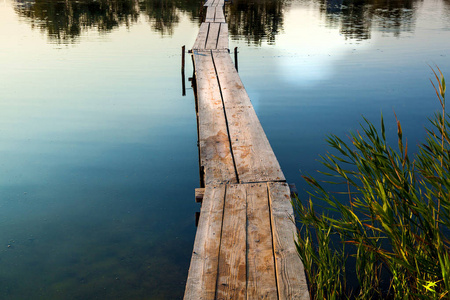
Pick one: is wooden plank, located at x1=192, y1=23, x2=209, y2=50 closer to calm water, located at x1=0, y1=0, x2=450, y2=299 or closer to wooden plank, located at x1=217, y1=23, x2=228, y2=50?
wooden plank, located at x1=217, y1=23, x2=228, y2=50

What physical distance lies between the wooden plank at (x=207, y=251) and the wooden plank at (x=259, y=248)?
0.22 meters

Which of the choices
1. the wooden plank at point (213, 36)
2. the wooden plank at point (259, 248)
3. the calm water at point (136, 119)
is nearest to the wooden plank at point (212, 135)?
the wooden plank at point (259, 248)

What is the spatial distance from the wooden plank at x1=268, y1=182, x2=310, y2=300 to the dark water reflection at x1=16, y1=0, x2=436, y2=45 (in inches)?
495

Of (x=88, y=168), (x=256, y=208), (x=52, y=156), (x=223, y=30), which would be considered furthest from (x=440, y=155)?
(x=223, y=30)

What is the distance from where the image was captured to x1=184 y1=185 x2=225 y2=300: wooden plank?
2.64 metres

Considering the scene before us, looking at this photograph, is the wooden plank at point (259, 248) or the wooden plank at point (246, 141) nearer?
the wooden plank at point (259, 248)

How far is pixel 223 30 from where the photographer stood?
13.0 metres

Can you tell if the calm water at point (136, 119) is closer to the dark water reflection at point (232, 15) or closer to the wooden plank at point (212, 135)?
the dark water reflection at point (232, 15)

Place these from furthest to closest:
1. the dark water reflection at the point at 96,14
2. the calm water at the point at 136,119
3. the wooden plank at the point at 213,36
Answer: the dark water reflection at the point at 96,14 → the wooden plank at the point at 213,36 → the calm water at the point at 136,119

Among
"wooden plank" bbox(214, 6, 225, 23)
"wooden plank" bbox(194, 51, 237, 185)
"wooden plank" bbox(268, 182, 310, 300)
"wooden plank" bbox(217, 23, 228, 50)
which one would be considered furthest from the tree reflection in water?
"wooden plank" bbox(268, 182, 310, 300)

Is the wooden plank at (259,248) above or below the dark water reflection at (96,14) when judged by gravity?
below

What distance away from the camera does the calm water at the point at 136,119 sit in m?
4.30

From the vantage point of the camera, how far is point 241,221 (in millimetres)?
3318

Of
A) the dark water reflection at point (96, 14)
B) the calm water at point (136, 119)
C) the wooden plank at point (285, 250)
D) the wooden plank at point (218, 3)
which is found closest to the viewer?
the wooden plank at point (285, 250)
